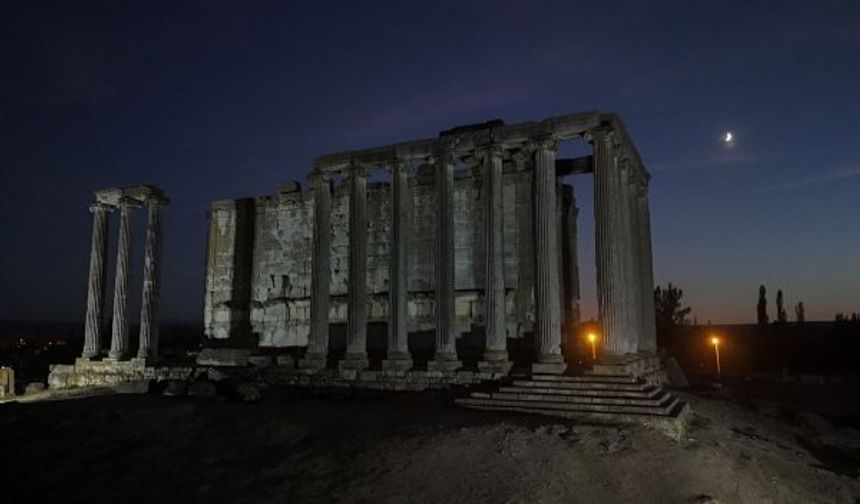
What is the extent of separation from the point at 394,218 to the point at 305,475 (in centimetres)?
1101

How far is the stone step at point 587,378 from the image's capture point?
46.1ft

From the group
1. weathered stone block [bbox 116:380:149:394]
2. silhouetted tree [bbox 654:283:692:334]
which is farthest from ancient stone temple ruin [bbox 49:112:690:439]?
silhouetted tree [bbox 654:283:692:334]

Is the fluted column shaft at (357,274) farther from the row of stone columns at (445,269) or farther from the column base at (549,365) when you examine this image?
the column base at (549,365)

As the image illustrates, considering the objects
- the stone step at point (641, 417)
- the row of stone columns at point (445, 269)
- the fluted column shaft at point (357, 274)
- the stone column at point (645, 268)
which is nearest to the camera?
the stone step at point (641, 417)

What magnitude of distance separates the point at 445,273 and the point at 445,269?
0.42 feet

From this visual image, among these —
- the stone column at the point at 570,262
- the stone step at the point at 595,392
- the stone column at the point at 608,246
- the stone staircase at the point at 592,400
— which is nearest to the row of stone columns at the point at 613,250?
the stone column at the point at 608,246

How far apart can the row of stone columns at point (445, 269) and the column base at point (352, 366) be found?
3 cm

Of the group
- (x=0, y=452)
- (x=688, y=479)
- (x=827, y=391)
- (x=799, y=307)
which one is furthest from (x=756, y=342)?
(x=0, y=452)

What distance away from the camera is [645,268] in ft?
69.6

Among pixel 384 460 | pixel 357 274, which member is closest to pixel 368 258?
pixel 357 274

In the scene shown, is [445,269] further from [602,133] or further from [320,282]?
[602,133]

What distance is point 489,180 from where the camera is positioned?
18.2 metres

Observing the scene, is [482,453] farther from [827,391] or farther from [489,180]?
[827,391]

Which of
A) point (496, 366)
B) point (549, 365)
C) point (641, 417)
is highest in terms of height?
point (549, 365)
